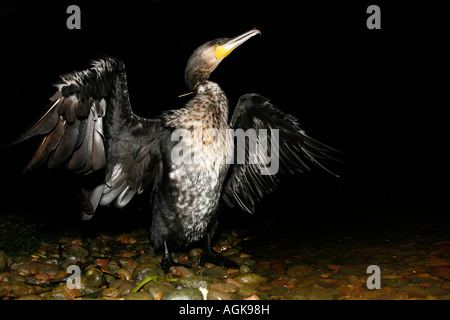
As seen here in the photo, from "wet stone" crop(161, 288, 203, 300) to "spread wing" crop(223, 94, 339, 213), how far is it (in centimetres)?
141

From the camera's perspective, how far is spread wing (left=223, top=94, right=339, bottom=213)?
128 inches

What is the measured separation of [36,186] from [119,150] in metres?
3.12

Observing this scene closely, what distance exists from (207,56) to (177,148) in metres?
0.98

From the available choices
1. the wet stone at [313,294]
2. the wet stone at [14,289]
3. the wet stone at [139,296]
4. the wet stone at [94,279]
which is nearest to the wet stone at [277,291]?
the wet stone at [313,294]

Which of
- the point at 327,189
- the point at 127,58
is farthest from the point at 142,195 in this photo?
the point at 127,58

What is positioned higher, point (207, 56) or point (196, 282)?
point (207, 56)

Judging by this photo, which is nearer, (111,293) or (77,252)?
(111,293)

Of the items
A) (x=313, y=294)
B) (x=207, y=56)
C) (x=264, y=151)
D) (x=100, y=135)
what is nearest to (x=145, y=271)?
(x=100, y=135)

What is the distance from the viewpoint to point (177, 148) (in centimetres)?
301

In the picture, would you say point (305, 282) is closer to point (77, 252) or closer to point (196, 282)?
point (196, 282)

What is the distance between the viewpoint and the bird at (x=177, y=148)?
8.25ft

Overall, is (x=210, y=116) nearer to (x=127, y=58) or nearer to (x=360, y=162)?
(x=127, y=58)

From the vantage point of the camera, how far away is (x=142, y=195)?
3404 millimetres

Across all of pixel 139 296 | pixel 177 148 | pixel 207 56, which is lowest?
pixel 139 296
